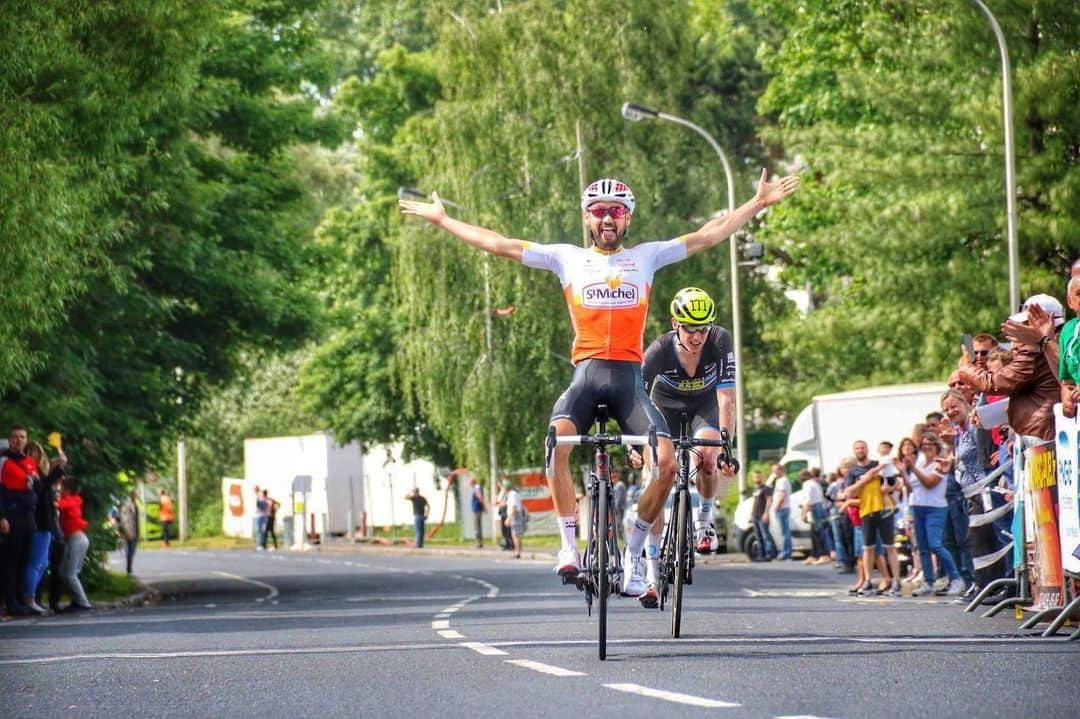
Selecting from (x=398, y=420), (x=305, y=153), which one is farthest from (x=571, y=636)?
(x=305, y=153)

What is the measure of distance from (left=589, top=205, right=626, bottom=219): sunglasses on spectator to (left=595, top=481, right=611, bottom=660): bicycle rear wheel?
62.1 inches

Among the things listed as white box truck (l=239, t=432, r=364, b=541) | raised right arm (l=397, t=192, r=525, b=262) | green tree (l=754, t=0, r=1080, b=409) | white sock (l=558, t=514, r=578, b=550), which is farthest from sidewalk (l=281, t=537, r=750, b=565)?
raised right arm (l=397, t=192, r=525, b=262)

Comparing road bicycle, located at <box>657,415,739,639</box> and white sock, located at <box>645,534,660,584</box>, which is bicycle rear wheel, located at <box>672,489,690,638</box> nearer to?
road bicycle, located at <box>657,415,739,639</box>

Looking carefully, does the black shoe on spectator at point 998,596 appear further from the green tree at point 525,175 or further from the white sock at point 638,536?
the green tree at point 525,175

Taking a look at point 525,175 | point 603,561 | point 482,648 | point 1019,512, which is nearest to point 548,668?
point 603,561

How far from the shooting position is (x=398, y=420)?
68500mm

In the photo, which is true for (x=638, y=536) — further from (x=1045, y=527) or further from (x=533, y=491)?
(x=533, y=491)

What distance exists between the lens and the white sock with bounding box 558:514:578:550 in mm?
12320

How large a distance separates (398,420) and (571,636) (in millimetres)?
54065

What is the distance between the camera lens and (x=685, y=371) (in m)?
13.8

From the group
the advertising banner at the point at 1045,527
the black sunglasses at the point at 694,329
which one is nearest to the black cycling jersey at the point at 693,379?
the black sunglasses at the point at 694,329

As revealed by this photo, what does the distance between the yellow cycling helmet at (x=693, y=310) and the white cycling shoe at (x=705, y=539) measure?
1339mm

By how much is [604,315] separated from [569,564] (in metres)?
1.47

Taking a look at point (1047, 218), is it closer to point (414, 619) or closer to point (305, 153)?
point (414, 619)
